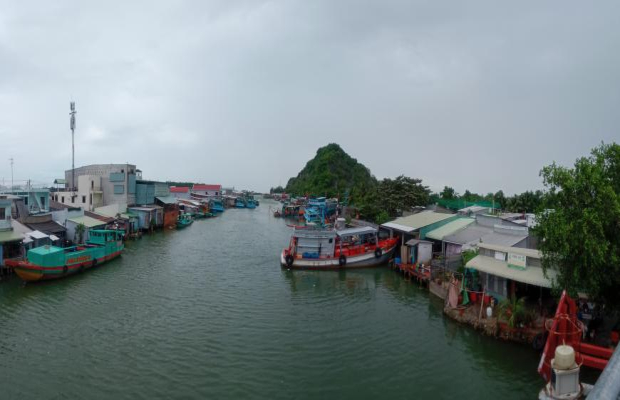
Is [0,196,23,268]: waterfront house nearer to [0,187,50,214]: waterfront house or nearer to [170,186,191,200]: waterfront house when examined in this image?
[0,187,50,214]: waterfront house

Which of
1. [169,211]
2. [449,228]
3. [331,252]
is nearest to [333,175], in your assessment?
[169,211]

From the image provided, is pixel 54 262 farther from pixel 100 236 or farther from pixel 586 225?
pixel 586 225

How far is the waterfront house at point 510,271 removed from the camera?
14.6 metres

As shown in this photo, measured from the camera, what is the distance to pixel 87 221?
1292 inches

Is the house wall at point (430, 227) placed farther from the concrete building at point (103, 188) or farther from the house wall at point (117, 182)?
the house wall at point (117, 182)

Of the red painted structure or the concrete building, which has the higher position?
the concrete building

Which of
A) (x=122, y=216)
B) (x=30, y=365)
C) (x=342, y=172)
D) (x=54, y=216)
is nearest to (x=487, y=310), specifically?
(x=30, y=365)

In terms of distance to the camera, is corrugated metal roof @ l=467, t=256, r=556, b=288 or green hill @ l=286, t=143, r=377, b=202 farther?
green hill @ l=286, t=143, r=377, b=202

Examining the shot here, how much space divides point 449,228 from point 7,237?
91.0 ft

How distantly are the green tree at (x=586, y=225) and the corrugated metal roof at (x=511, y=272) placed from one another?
3.40 ft

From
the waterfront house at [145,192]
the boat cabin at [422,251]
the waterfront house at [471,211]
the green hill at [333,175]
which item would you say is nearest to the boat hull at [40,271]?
the boat cabin at [422,251]

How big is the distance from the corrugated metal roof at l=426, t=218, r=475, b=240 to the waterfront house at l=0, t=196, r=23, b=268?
2589 cm

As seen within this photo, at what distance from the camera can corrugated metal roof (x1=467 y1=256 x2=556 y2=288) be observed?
45.4ft

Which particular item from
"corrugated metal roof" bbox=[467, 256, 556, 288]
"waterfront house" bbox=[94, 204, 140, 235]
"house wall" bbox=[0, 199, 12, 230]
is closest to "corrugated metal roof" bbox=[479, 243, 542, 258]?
"corrugated metal roof" bbox=[467, 256, 556, 288]
